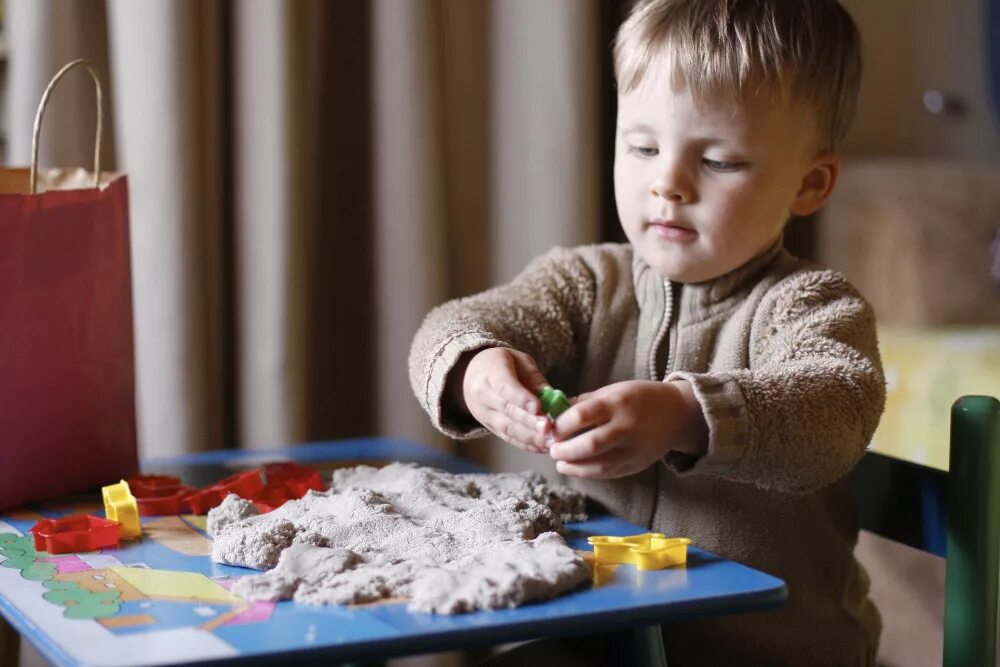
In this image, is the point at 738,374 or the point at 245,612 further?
the point at 738,374

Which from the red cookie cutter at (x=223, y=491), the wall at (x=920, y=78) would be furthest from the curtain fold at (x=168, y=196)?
the wall at (x=920, y=78)

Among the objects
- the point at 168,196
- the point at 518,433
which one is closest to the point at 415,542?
the point at 518,433

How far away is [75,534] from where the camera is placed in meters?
0.76

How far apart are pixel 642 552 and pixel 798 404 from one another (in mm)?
145

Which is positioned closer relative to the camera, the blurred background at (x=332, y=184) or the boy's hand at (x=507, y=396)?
the boy's hand at (x=507, y=396)

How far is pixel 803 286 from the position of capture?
0.93 m

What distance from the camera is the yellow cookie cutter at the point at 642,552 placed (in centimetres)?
70

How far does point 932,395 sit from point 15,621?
4.25 ft

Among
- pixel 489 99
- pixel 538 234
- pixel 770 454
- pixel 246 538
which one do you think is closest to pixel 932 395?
pixel 538 234

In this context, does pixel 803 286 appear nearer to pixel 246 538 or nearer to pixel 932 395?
pixel 246 538

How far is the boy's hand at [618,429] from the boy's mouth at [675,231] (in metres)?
0.23

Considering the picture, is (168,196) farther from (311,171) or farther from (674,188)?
(674,188)

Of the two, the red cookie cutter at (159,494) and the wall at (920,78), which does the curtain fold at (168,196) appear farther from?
the wall at (920,78)

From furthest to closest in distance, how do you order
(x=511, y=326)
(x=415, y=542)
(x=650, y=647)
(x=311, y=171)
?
1. (x=311, y=171)
2. (x=511, y=326)
3. (x=650, y=647)
4. (x=415, y=542)
